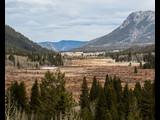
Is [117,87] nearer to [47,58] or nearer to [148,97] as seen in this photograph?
[148,97]

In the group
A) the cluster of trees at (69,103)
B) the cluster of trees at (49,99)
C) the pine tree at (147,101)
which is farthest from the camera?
the pine tree at (147,101)

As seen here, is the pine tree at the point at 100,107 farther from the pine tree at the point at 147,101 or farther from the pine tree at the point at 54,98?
the pine tree at the point at 54,98

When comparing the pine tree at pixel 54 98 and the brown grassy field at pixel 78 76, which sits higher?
the pine tree at pixel 54 98

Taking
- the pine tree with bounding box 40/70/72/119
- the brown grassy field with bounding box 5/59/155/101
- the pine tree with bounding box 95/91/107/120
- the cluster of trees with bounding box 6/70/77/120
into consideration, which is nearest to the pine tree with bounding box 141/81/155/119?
the pine tree with bounding box 95/91/107/120

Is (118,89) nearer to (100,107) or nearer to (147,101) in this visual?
(147,101)

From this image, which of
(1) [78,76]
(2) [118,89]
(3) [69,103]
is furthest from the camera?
(1) [78,76]

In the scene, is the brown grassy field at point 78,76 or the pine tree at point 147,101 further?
the brown grassy field at point 78,76

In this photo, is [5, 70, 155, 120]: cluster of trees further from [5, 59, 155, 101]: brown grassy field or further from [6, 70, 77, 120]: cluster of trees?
[5, 59, 155, 101]: brown grassy field

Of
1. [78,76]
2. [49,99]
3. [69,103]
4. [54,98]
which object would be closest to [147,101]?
[69,103]

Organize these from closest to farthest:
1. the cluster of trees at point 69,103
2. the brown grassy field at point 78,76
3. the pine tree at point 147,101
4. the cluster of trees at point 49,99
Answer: the cluster of trees at point 49,99 < the cluster of trees at point 69,103 < the pine tree at point 147,101 < the brown grassy field at point 78,76

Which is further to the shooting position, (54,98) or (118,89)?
(118,89)

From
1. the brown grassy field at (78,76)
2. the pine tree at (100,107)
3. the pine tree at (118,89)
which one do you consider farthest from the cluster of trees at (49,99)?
the brown grassy field at (78,76)
